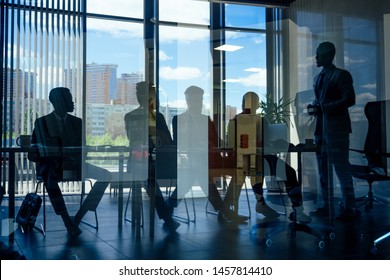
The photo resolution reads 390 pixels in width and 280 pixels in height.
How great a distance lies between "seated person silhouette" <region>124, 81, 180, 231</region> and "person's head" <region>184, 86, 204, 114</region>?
0.18m

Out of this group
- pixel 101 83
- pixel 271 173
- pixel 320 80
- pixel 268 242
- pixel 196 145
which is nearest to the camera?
pixel 101 83

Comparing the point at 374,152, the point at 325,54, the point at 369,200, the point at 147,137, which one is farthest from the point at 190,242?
the point at 374,152

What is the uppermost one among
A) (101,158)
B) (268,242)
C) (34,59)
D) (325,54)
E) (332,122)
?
(325,54)

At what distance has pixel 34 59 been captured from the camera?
229cm

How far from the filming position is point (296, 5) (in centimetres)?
292

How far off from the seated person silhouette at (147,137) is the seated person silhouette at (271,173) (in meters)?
0.46

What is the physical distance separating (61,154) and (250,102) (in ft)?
3.81

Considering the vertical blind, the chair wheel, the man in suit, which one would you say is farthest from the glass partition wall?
the chair wheel

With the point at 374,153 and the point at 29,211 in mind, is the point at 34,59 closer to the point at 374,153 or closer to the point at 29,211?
the point at 29,211

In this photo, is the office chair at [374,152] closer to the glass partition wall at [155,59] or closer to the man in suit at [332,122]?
the man in suit at [332,122]

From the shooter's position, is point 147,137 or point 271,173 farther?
point 271,173
